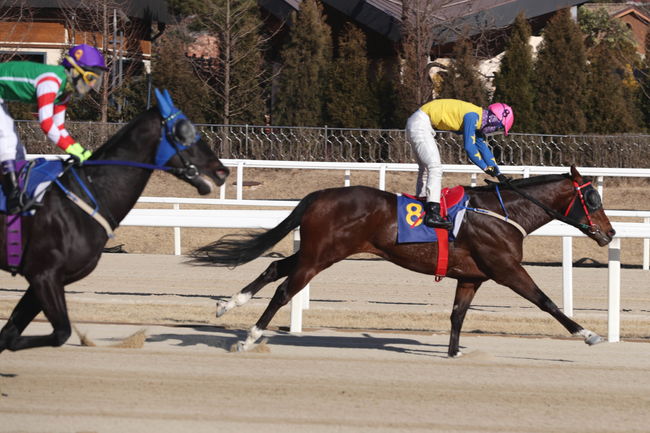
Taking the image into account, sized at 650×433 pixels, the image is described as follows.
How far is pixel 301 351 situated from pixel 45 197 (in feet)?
7.12

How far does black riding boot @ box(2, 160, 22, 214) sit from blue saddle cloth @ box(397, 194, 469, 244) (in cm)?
258

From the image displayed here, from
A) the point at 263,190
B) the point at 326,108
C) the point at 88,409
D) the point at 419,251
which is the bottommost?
the point at 88,409

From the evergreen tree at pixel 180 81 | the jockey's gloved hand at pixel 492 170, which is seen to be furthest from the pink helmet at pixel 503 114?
the evergreen tree at pixel 180 81

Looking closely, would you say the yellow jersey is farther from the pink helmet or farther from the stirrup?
the stirrup

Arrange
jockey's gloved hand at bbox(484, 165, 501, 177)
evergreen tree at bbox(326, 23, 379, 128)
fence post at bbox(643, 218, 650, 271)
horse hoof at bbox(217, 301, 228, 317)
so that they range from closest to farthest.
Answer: horse hoof at bbox(217, 301, 228, 317) < jockey's gloved hand at bbox(484, 165, 501, 177) < fence post at bbox(643, 218, 650, 271) < evergreen tree at bbox(326, 23, 379, 128)

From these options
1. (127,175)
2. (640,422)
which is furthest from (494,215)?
(127,175)

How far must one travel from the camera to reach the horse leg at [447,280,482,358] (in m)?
6.77

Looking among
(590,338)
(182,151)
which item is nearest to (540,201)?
(590,338)

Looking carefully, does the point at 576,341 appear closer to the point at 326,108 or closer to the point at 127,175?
the point at 127,175

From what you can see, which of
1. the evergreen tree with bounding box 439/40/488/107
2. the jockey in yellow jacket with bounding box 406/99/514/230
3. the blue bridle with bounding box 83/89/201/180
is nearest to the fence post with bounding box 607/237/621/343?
the jockey in yellow jacket with bounding box 406/99/514/230

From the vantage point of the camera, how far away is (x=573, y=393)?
562 centimetres

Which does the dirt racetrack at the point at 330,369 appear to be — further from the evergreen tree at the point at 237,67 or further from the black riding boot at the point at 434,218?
the evergreen tree at the point at 237,67

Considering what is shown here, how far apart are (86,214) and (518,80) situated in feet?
50.6

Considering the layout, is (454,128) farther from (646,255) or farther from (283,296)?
(646,255)
